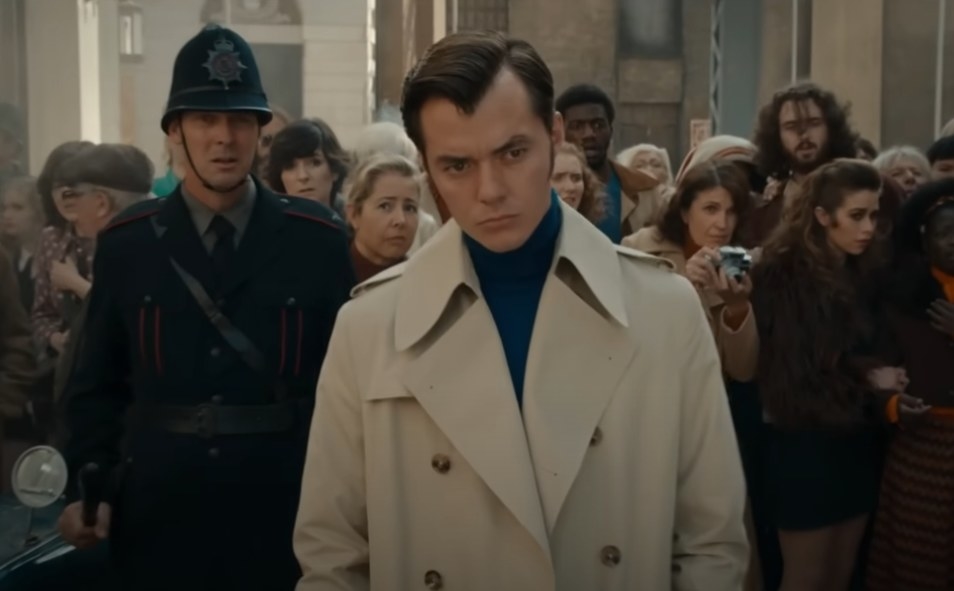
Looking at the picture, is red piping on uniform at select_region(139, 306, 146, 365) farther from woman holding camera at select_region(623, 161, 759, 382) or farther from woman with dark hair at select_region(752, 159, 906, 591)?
woman with dark hair at select_region(752, 159, 906, 591)

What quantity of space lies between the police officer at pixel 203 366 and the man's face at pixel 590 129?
3.05 meters

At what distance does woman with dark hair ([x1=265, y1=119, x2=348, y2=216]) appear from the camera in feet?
22.0

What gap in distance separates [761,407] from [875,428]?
429 mm

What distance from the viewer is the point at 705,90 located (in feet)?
99.3

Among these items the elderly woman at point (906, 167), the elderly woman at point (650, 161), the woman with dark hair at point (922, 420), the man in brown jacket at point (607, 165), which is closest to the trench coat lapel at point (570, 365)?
the woman with dark hair at point (922, 420)

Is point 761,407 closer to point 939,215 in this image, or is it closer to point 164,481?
point 939,215

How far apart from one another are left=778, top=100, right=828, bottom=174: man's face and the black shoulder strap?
3294mm

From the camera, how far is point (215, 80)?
4.03m

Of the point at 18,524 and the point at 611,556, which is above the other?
the point at 611,556

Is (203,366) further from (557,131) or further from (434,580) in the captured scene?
(557,131)

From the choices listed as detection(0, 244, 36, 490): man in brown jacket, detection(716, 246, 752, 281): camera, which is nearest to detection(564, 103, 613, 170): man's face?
detection(716, 246, 752, 281): camera

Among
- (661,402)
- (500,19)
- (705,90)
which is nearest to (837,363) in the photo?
(661,402)

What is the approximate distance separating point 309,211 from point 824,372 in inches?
87.2

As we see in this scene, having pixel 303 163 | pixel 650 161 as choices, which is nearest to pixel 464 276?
pixel 303 163
